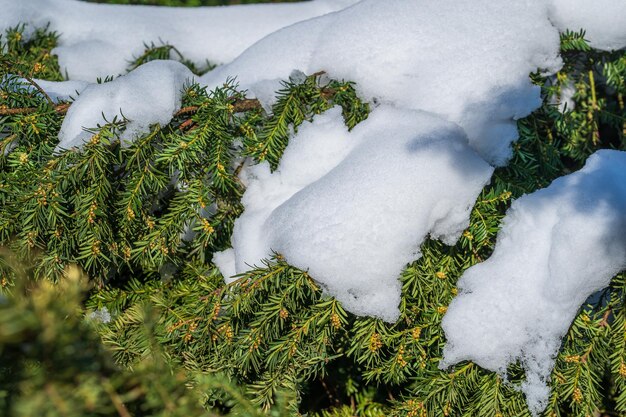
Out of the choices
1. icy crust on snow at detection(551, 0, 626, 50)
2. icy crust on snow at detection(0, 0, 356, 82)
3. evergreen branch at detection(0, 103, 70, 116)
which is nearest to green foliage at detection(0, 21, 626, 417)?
evergreen branch at detection(0, 103, 70, 116)

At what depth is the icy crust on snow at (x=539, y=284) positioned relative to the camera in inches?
50.1

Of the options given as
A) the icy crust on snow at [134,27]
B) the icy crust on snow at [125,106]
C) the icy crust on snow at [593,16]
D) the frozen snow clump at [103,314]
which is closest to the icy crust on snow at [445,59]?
the icy crust on snow at [593,16]

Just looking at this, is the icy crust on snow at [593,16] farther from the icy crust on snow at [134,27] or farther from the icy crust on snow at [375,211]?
the icy crust on snow at [134,27]

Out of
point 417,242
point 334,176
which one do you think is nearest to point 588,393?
point 417,242

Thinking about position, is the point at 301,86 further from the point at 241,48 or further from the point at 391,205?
the point at 241,48

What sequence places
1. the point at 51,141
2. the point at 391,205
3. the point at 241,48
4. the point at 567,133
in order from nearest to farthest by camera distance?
the point at 391,205 → the point at 51,141 → the point at 567,133 → the point at 241,48

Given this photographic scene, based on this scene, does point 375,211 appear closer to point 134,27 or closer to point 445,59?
point 445,59

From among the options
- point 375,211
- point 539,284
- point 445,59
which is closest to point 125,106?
point 375,211

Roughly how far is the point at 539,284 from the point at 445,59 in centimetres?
57

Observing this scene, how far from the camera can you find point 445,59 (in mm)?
1500

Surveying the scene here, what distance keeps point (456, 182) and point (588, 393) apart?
0.51 meters

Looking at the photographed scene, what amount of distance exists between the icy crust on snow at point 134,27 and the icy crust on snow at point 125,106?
44cm

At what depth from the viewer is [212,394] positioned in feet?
4.36

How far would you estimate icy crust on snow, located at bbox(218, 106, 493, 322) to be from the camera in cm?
129
